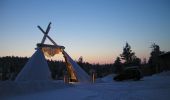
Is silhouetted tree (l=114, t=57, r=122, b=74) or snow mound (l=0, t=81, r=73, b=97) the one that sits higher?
silhouetted tree (l=114, t=57, r=122, b=74)

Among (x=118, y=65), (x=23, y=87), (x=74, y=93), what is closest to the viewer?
(x=74, y=93)

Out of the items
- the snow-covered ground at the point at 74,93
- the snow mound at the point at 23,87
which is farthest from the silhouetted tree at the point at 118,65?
the snow-covered ground at the point at 74,93

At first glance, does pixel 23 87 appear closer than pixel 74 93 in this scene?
No

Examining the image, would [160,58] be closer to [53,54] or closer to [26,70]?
[53,54]

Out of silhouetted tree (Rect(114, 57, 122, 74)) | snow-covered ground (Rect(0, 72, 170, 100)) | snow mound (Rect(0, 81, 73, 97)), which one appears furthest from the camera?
silhouetted tree (Rect(114, 57, 122, 74))

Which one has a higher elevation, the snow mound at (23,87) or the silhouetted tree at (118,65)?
the silhouetted tree at (118,65)

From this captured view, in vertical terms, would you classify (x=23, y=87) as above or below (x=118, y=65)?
below

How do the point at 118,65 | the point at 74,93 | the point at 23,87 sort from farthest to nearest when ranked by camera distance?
the point at 118,65, the point at 23,87, the point at 74,93

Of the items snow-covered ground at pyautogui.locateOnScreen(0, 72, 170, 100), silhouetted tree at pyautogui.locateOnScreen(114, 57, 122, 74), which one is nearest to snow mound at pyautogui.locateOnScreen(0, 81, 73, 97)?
snow-covered ground at pyautogui.locateOnScreen(0, 72, 170, 100)

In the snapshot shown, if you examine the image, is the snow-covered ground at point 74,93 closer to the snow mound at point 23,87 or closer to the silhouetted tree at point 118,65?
the snow mound at point 23,87

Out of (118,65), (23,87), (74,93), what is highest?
(118,65)

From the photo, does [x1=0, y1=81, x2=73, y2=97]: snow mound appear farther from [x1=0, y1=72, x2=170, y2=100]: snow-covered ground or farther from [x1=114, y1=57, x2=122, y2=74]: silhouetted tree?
[x1=114, y1=57, x2=122, y2=74]: silhouetted tree

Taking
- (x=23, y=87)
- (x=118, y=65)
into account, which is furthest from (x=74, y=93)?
(x=118, y=65)

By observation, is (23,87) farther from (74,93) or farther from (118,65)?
(118,65)
